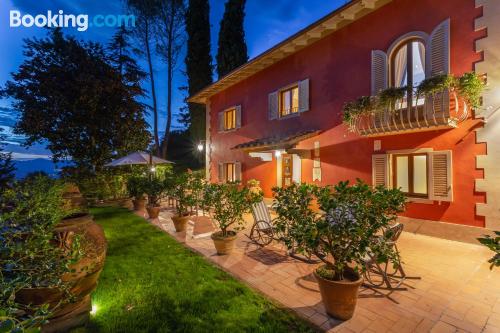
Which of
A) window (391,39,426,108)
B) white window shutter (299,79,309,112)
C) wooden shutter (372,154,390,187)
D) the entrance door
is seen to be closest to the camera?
window (391,39,426,108)

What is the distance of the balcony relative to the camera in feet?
18.9

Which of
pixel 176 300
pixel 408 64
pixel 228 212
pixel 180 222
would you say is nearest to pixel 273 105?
pixel 408 64

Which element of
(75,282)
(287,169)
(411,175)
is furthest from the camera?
(287,169)

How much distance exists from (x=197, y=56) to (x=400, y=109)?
17.3 metres

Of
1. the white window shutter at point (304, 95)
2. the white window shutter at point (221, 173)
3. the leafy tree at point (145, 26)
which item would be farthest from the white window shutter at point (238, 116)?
the leafy tree at point (145, 26)

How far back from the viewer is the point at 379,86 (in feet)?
23.9

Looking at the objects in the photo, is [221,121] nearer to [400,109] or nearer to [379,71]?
[379,71]

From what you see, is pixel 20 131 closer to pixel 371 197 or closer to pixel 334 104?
pixel 334 104

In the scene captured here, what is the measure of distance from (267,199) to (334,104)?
4.87 metres

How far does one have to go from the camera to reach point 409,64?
6.82 metres

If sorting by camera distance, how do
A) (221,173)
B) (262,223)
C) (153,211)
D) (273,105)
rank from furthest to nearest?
(221,173) < (273,105) < (153,211) < (262,223)

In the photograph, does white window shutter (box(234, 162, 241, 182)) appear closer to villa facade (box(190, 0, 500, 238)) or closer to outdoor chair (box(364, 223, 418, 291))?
villa facade (box(190, 0, 500, 238))

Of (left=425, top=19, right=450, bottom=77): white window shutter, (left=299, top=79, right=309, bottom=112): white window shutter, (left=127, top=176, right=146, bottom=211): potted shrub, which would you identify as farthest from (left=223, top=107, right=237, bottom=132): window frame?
(left=425, top=19, right=450, bottom=77): white window shutter

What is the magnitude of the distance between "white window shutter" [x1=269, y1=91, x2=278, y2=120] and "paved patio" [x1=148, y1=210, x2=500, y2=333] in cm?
662
